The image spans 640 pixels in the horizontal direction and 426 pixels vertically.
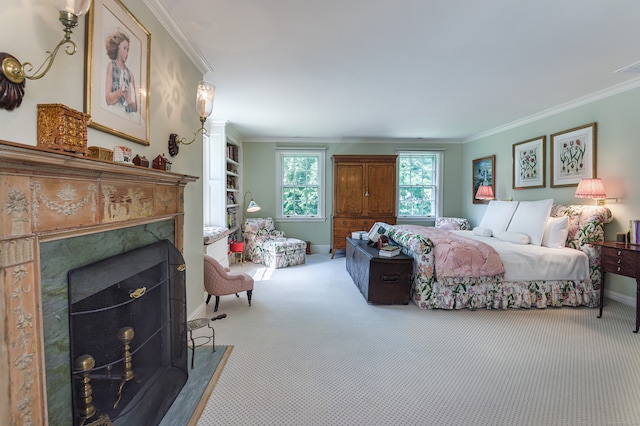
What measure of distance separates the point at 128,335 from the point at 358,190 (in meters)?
4.81

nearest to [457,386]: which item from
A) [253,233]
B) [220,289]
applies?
[220,289]

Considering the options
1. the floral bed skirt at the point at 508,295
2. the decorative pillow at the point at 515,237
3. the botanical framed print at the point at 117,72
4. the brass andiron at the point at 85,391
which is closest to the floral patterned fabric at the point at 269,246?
the floral bed skirt at the point at 508,295

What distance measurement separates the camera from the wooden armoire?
5.87 metres

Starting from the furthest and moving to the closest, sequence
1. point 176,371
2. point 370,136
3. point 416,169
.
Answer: point 416,169 → point 370,136 → point 176,371

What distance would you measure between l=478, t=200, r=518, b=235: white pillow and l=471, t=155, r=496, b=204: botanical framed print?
41.1 inches

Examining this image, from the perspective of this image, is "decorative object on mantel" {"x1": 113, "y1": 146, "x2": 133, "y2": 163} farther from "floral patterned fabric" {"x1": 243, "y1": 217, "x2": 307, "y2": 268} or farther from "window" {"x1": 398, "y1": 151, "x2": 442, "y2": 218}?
"window" {"x1": 398, "y1": 151, "x2": 442, "y2": 218}

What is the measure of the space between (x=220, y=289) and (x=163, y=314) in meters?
1.28

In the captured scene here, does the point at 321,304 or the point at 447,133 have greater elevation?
the point at 447,133

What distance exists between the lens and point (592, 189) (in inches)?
135

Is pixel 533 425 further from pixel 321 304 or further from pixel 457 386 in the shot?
pixel 321 304

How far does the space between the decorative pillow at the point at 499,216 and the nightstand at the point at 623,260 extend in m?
1.32

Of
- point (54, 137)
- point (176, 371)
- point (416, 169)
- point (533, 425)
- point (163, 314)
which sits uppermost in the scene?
point (416, 169)

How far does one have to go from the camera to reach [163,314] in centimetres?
189

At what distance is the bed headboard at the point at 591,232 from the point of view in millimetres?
3359
